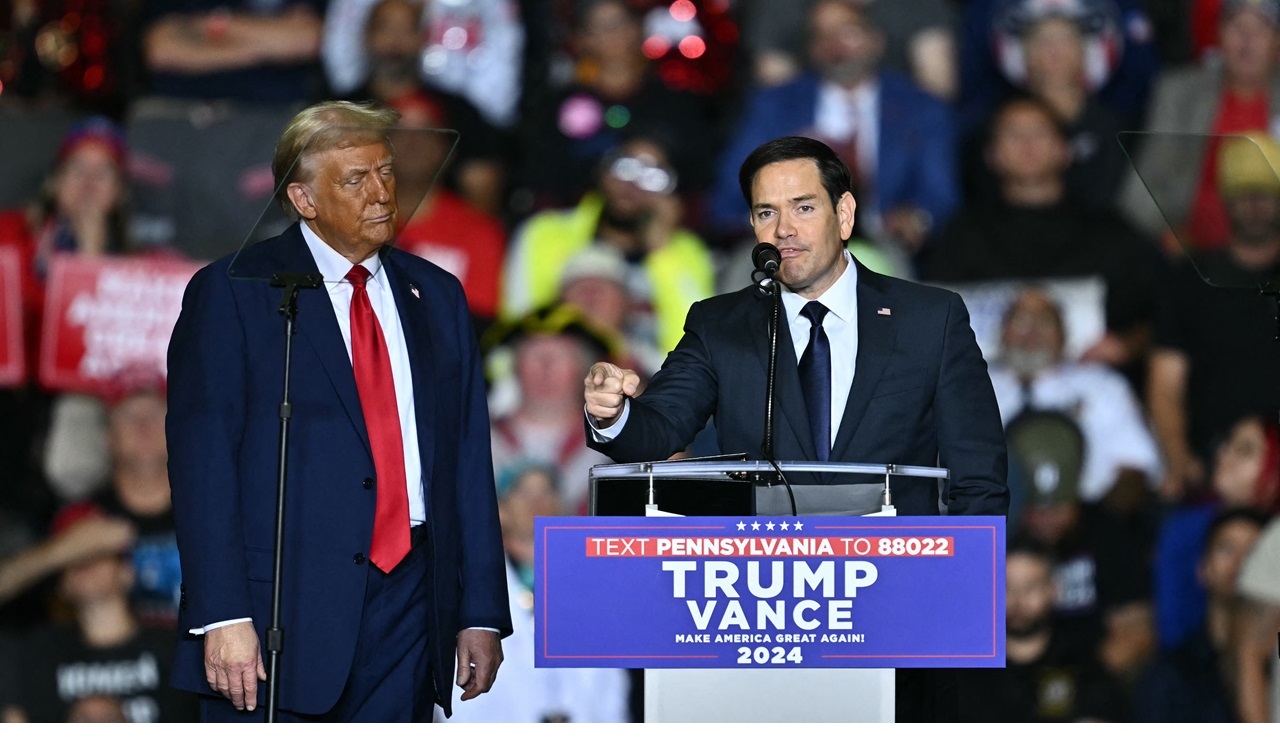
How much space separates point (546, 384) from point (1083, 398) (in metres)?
1.69

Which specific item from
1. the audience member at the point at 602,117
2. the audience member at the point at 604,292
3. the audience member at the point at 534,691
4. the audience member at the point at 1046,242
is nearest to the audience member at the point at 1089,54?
the audience member at the point at 1046,242

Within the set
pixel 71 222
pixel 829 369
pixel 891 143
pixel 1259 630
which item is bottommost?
pixel 1259 630

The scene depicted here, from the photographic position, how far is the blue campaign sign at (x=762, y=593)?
242 cm

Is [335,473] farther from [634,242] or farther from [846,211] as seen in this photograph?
[634,242]

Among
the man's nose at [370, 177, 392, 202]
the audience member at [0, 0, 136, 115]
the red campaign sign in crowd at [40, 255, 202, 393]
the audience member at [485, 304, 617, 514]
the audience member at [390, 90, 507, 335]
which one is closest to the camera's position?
the man's nose at [370, 177, 392, 202]

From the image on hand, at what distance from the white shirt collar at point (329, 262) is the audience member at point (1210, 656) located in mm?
3153

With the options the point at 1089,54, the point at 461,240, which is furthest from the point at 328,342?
the point at 1089,54

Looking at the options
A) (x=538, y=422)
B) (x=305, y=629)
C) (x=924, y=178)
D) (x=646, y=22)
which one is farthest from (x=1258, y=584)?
(x=305, y=629)

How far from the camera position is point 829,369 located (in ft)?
9.45

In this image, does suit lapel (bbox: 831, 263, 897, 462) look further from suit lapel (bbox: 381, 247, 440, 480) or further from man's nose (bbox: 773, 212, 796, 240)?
suit lapel (bbox: 381, 247, 440, 480)

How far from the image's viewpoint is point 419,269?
124 inches

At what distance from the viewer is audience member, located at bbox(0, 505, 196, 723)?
5.35 meters

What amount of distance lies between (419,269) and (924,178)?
2.81 metres

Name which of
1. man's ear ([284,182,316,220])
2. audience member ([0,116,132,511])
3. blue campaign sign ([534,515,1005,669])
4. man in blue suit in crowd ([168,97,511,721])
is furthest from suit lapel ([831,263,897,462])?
audience member ([0,116,132,511])
